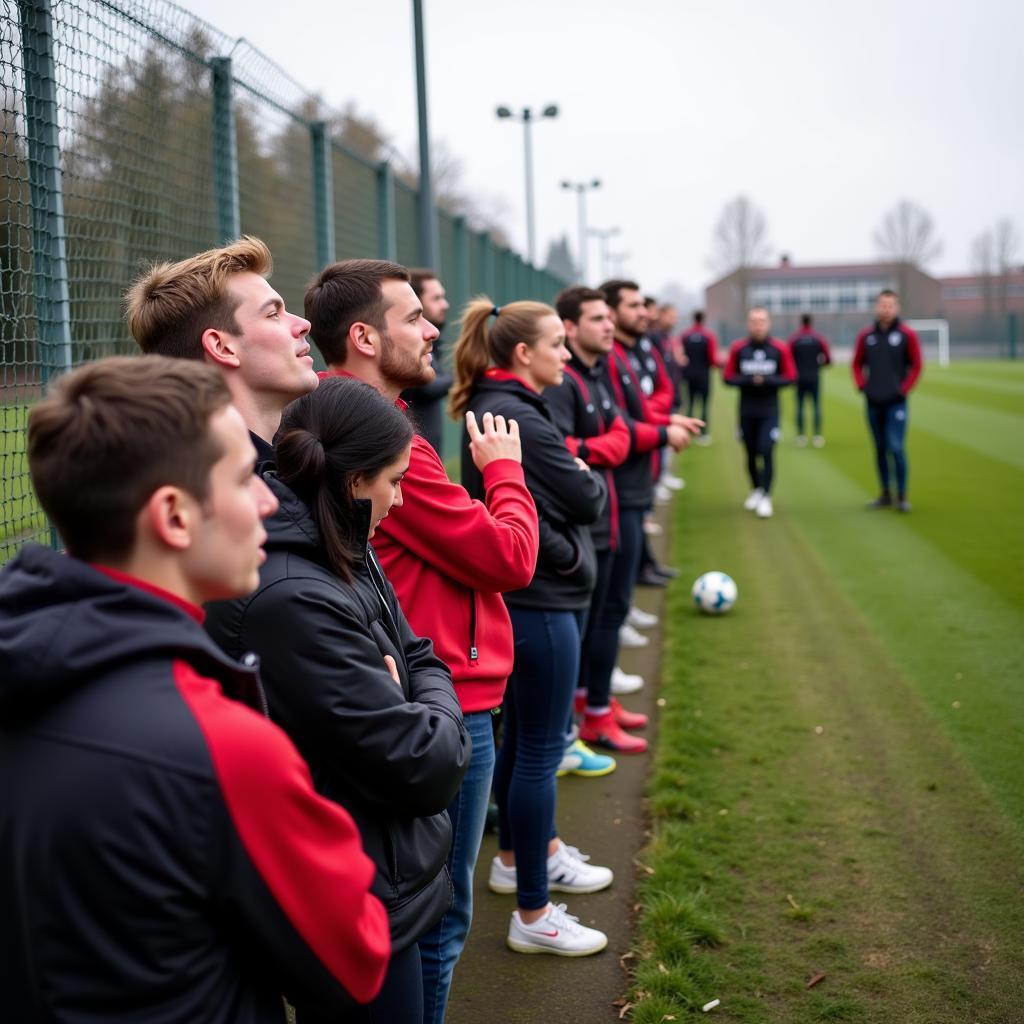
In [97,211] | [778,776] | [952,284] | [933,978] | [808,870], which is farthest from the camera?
[952,284]

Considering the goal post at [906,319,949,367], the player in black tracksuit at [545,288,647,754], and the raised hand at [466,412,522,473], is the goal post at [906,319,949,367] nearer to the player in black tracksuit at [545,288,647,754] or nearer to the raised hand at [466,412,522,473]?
the player in black tracksuit at [545,288,647,754]

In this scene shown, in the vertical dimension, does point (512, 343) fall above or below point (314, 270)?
below

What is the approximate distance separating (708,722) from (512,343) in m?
3.01

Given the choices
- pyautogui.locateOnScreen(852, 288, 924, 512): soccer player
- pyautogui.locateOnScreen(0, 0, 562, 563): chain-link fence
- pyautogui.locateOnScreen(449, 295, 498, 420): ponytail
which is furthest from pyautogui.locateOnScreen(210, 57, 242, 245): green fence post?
pyautogui.locateOnScreen(852, 288, 924, 512): soccer player

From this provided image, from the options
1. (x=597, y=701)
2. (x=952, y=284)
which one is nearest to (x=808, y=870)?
(x=597, y=701)

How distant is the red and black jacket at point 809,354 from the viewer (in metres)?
18.9

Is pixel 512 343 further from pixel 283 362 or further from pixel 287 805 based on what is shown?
pixel 287 805

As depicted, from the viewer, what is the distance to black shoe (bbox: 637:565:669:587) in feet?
32.5

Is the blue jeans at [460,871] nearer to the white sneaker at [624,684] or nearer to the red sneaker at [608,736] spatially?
the red sneaker at [608,736]

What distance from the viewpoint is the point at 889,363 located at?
1298 centimetres

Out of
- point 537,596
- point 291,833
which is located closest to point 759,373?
point 537,596

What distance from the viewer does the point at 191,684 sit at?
1.48 meters

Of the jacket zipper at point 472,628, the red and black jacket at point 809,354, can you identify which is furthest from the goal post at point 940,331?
the jacket zipper at point 472,628

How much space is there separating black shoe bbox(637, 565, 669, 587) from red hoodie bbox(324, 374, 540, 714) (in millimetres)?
6806
